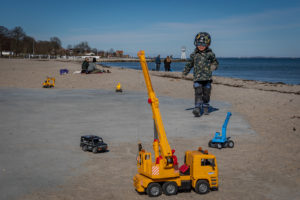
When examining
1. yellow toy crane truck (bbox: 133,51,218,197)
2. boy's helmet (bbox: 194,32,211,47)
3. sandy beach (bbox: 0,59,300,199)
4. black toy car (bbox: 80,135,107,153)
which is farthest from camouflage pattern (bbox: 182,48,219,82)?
yellow toy crane truck (bbox: 133,51,218,197)

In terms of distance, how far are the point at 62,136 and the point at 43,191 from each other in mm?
3518

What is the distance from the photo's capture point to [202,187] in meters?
5.38

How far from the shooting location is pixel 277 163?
684 centimetres

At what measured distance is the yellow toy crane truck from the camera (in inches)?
204

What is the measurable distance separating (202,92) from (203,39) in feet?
6.58

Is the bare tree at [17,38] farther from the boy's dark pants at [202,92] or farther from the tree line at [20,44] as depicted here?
the boy's dark pants at [202,92]

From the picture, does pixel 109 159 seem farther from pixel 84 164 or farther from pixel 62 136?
pixel 62 136

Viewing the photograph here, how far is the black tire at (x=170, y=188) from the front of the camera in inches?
205

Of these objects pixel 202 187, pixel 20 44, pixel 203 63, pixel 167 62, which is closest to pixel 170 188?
pixel 202 187

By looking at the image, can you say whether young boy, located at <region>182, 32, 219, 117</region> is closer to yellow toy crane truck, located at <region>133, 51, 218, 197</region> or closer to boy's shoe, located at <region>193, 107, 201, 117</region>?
boy's shoe, located at <region>193, 107, 201, 117</region>

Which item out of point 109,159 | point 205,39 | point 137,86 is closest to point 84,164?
point 109,159

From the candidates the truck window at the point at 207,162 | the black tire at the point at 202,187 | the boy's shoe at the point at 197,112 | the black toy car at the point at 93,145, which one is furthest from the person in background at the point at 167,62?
the black tire at the point at 202,187

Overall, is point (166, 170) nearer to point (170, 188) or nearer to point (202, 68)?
point (170, 188)

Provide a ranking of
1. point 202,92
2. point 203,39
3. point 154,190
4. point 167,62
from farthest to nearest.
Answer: point 167,62 → point 202,92 → point 203,39 → point 154,190
